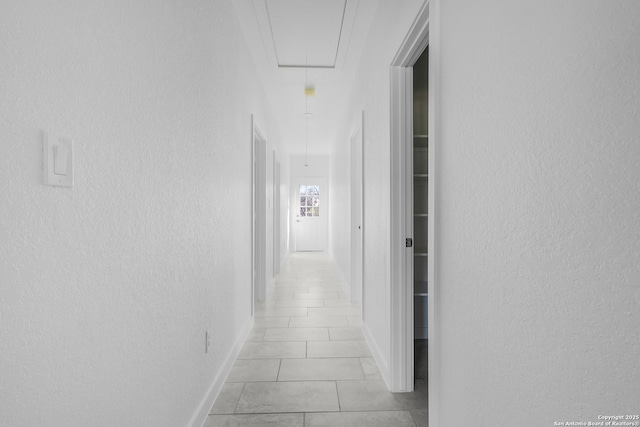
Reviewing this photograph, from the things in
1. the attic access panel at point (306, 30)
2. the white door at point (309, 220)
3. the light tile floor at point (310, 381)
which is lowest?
the light tile floor at point (310, 381)

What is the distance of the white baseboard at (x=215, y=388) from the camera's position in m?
1.85

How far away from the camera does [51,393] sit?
84 cm

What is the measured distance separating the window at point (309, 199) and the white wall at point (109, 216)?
7.30 metres

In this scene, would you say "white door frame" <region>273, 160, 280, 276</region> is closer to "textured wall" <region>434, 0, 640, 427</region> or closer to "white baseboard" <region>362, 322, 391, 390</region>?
"white baseboard" <region>362, 322, 391, 390</region>

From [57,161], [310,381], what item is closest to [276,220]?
[310,381]

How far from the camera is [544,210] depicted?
2.73ft

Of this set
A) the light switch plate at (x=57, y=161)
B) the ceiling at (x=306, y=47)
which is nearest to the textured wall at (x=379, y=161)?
the ceiling at (x=306, y=47)

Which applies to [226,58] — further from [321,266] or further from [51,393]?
A: [321,266]

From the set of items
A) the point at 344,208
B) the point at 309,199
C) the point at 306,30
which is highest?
the point at 306,30

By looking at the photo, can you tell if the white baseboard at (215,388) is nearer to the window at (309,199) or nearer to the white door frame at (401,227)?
the white door frame at (401,227)

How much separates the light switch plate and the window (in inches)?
338

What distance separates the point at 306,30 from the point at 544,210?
2.69m

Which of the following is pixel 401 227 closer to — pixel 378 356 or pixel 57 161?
pixel 378 356

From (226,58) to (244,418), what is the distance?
7.17 ft
